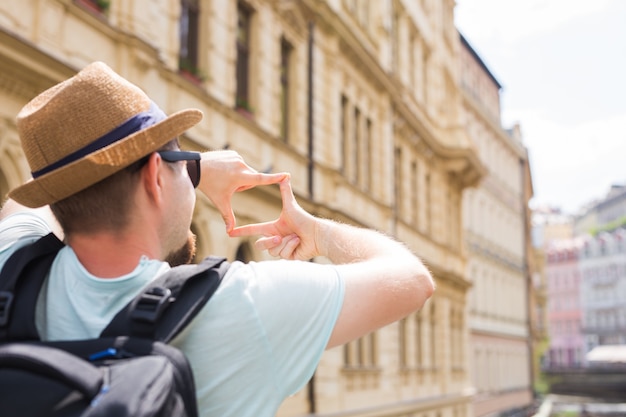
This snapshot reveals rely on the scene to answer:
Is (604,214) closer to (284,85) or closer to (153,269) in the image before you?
(284,85)

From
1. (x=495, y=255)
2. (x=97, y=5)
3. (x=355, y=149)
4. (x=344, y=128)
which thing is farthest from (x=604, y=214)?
(x=97, y=5)

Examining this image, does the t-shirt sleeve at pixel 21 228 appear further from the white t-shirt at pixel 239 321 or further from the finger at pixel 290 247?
the finger at pixel 290 247

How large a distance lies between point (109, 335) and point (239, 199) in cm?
1164

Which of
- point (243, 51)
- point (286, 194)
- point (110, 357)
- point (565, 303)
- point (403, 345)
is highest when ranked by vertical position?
point (565, 303)

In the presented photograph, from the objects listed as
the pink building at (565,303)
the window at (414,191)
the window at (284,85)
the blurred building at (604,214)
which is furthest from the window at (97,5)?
the pink building at (565,303)

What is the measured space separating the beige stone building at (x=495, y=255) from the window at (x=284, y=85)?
21.7m

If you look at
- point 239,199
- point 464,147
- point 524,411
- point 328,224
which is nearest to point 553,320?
point 524,411

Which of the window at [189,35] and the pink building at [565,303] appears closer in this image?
the window at [189,35]

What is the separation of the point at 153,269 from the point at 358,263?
0.41 m

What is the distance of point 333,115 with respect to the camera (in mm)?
17750

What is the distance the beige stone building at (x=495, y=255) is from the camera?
38.5 metres

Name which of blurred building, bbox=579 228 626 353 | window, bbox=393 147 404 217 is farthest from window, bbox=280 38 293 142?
blurred building, bbox=579 228 626 353

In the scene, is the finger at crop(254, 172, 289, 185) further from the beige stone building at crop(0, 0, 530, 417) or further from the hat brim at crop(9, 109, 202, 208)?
the beige stone building at crop(0, 0, 530, 417)

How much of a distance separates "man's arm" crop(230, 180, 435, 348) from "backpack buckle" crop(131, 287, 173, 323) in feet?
1.19
